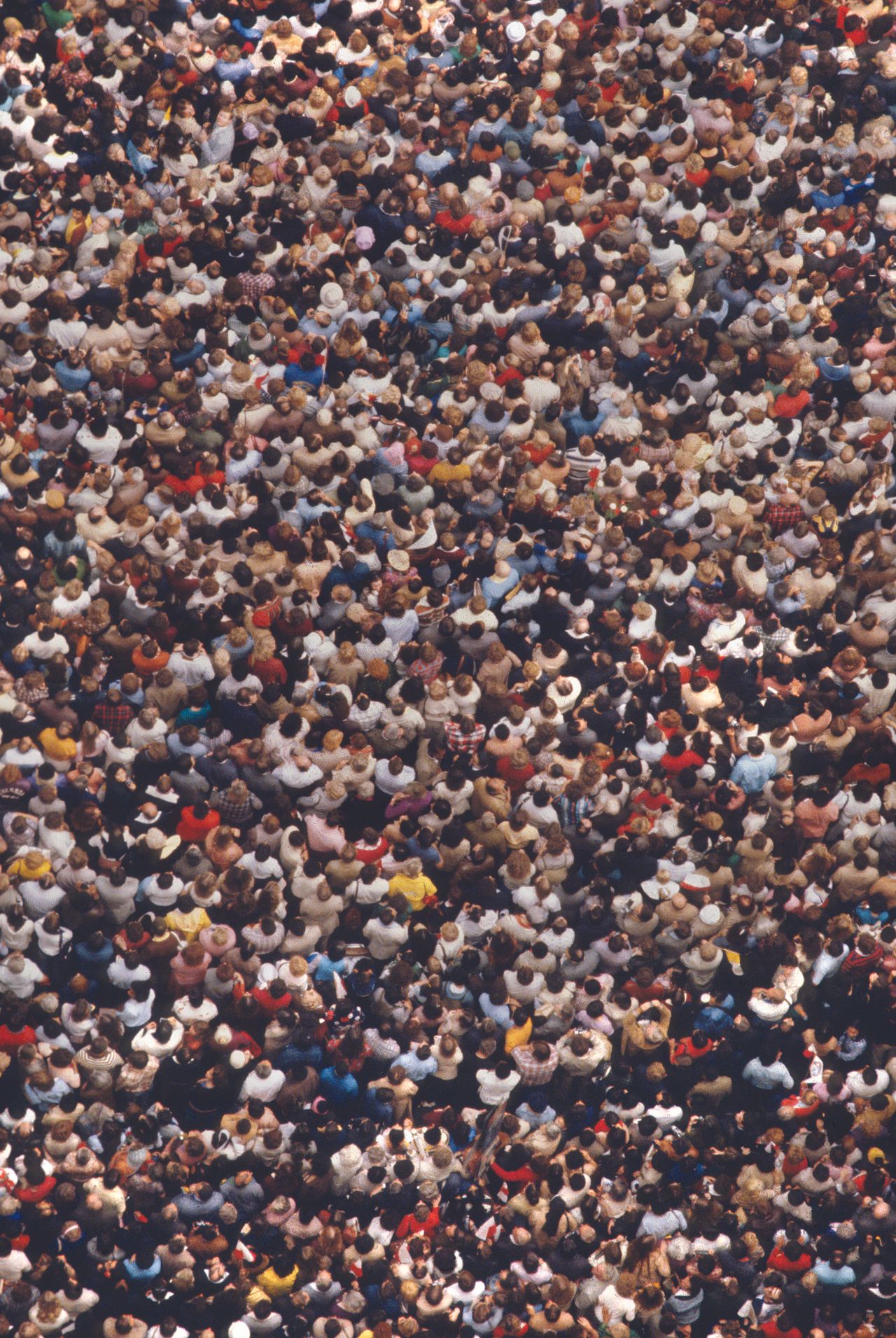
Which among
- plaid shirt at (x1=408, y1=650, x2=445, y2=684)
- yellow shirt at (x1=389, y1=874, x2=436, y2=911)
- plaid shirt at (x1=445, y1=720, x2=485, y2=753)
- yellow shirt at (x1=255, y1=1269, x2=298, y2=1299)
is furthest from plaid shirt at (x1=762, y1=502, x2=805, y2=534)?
yellow shirt at (x1=255, y1=1269, x2=298, y2=1299)

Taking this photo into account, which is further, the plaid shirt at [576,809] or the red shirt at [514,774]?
the red shirt at [514,774]

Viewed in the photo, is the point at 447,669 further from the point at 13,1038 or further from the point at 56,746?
the point at 13,1038

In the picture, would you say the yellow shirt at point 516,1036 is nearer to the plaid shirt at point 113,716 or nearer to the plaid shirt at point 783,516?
the plaid shirt at point 113,716

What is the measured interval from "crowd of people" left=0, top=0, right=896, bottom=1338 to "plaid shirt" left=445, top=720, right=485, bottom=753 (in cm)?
6

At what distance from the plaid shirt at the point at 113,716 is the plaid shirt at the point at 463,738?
11.3 feet

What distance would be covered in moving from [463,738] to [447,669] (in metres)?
1.21

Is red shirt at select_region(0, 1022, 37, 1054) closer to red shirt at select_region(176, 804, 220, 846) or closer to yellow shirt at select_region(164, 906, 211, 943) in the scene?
yellow shirt at select_region(164, 906, 211, 943)

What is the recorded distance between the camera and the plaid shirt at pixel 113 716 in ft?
88.6

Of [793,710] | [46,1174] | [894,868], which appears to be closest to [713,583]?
[793,710]

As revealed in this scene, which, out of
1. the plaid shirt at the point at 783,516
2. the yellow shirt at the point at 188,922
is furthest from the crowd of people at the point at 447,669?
the yellow shirt at the point at 188,922

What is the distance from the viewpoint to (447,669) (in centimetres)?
2850

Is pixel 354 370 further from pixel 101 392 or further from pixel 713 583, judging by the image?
pixel 713 583

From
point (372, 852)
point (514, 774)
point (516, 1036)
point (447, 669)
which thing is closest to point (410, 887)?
point (372, 852)

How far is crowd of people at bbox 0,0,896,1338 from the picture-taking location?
25.3 metres
